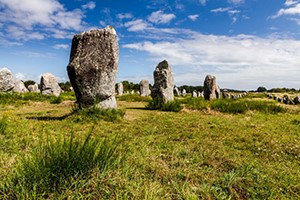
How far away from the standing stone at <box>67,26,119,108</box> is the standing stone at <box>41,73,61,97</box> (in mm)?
19049

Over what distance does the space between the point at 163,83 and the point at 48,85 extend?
56.1 ft

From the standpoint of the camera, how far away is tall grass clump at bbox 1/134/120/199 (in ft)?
9.31

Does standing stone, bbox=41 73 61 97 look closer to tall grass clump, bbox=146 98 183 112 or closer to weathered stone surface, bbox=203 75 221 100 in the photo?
weathered stone surface, bbox=203 75 221 100

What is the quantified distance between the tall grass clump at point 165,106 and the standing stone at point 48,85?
1665 centimetres

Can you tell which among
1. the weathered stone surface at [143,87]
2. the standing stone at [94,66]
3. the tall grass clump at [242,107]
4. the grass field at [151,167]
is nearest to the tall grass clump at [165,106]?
the tall grass clump at [242,107]

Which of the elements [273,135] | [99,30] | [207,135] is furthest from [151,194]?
[99,30]

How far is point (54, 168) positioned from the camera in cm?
299

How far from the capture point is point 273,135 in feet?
23.9

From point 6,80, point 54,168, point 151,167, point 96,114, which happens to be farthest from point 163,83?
point 6,80

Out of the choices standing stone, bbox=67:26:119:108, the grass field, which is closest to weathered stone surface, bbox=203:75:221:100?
standing stone, bbox=67:26:119:108

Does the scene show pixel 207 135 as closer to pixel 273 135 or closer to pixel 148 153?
pixel 273 135

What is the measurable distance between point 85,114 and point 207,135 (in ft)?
13.5

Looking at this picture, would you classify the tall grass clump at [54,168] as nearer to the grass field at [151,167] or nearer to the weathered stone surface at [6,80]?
the grass field at [151,167]

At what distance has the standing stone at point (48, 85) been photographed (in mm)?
27609
